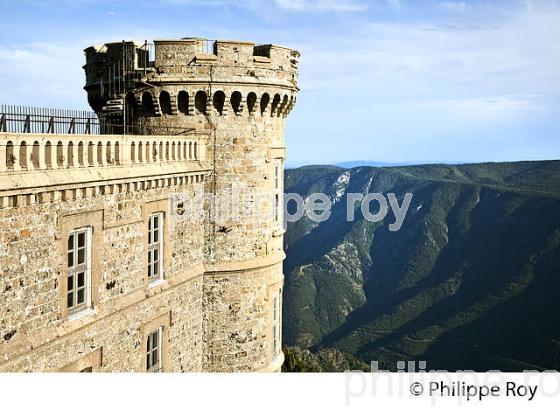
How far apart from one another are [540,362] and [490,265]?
42.6 m

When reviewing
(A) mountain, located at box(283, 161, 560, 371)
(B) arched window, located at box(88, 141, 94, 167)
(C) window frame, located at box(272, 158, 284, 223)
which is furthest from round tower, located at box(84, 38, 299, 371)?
(A) mountain, located at box(283, 161, 560, 371)

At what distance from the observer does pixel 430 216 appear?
538ft

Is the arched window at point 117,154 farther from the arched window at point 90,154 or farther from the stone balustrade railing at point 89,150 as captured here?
the arched window at point 90,154

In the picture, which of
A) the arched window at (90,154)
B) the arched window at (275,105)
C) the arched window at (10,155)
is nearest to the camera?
the arched window at (10,155)

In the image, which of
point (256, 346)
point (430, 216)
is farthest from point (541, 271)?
point (256, 346)

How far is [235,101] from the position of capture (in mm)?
19203

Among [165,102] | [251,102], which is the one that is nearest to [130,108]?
[165,102]

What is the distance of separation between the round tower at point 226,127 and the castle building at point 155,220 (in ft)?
0.11

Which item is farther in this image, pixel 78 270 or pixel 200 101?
pixel 200 101

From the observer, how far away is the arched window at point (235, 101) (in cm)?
1908

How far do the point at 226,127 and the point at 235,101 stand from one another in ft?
2.41

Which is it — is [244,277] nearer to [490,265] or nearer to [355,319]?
[355,319]

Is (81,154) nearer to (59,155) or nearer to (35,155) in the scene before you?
(59,155)

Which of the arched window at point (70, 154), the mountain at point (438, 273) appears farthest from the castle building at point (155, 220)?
the mountain at point (438, 273)
